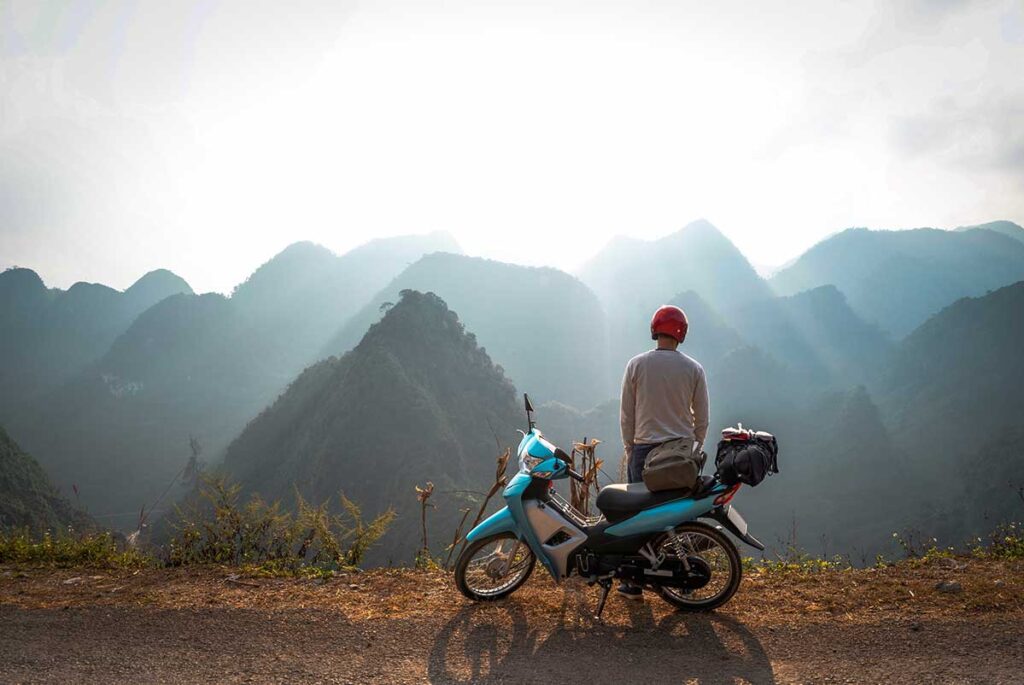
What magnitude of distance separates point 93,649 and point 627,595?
4237 mm

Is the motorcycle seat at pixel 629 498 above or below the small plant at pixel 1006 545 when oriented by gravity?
above

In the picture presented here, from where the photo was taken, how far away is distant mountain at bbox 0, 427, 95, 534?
48.7m

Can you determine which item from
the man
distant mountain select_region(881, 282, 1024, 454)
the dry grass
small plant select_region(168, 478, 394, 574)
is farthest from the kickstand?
distant mountain select_region(881, 282, 1024, 454)

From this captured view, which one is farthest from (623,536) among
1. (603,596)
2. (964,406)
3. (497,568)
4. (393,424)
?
(964,406)

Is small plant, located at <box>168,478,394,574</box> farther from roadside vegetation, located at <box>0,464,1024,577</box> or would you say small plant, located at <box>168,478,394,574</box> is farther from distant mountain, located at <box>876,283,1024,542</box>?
distant mountain, located at <box>876,283,1024,542</box>

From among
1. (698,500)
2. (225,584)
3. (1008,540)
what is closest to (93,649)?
(225,584)

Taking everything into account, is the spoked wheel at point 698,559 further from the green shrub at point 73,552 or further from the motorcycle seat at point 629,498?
the green shrub at point 73,552

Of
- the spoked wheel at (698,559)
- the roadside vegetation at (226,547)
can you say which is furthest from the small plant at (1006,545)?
the roadside vegetation at (226,547)

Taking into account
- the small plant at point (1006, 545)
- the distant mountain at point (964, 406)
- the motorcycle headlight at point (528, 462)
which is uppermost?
the motorcycle headlight at point (528, 462)

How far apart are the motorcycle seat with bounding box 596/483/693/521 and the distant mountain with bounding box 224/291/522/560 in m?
43.0

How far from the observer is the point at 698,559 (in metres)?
4.67

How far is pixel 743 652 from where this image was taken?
Answer: 4.10 meters

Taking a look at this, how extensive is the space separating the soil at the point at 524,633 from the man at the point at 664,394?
33.3 inches

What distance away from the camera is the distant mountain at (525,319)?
161 metres
